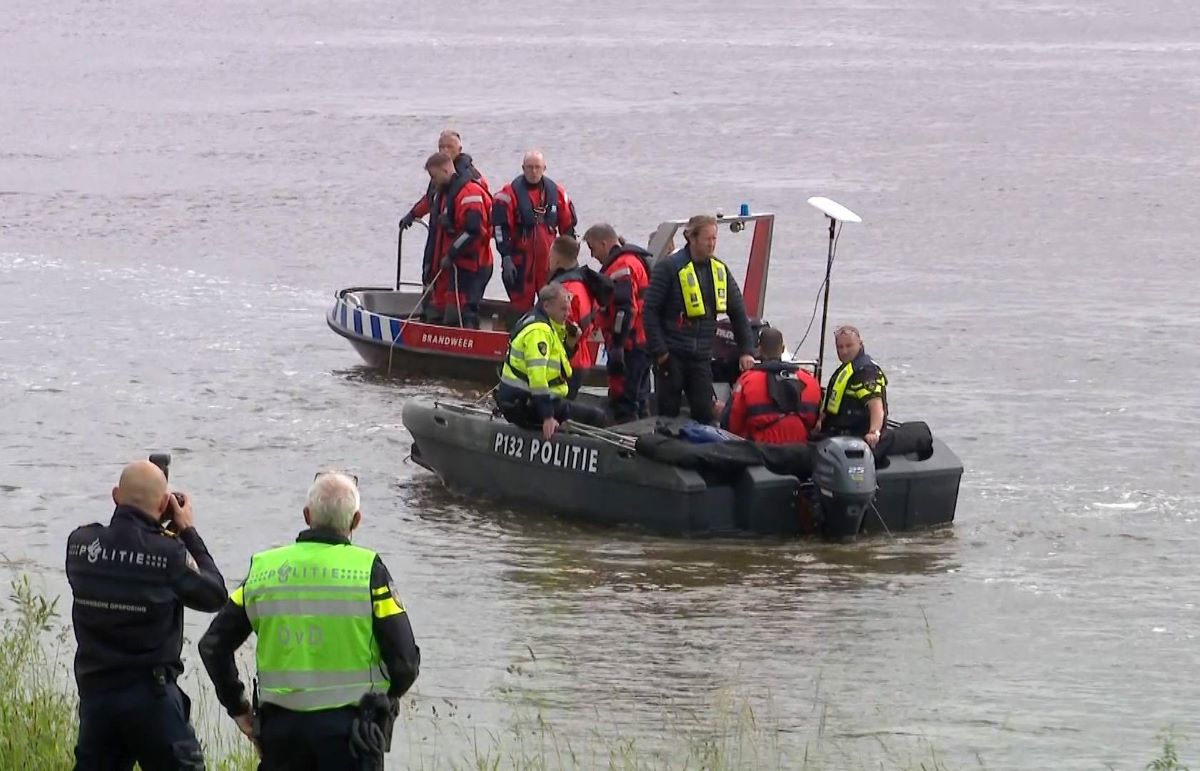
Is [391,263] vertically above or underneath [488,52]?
underneath

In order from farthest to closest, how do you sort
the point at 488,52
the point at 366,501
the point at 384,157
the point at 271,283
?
1. the point at 488,52
2. the point at 384,157
3. the point at 271,283
4. the point at 366,501

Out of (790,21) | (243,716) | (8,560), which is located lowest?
(8,560)

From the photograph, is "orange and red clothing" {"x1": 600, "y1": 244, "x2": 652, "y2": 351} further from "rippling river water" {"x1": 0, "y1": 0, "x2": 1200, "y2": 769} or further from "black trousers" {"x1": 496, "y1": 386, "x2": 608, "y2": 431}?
"rippling river water" {"x1": 0, "y1": 0, "x2": 1200, "y2": 769}

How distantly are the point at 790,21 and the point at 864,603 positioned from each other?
47.1 m

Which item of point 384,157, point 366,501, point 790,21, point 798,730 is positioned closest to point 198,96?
point 384,157

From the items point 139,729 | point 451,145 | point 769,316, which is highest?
point 451,145

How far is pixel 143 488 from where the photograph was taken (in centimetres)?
548

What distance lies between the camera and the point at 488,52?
45.0 meters

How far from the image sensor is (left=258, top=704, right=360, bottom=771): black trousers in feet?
16.9

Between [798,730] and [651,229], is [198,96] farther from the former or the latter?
[798,730]

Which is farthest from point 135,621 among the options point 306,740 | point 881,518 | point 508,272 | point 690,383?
point 508,272

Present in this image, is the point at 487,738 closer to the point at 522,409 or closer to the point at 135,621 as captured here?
the point at 135,621

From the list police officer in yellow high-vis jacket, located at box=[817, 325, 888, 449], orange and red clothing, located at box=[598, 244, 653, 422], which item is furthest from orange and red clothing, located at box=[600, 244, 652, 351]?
police officer in yellow high-vis jacket, located at box=[817, 325, 888, 449]

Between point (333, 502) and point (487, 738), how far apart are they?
2850mm
